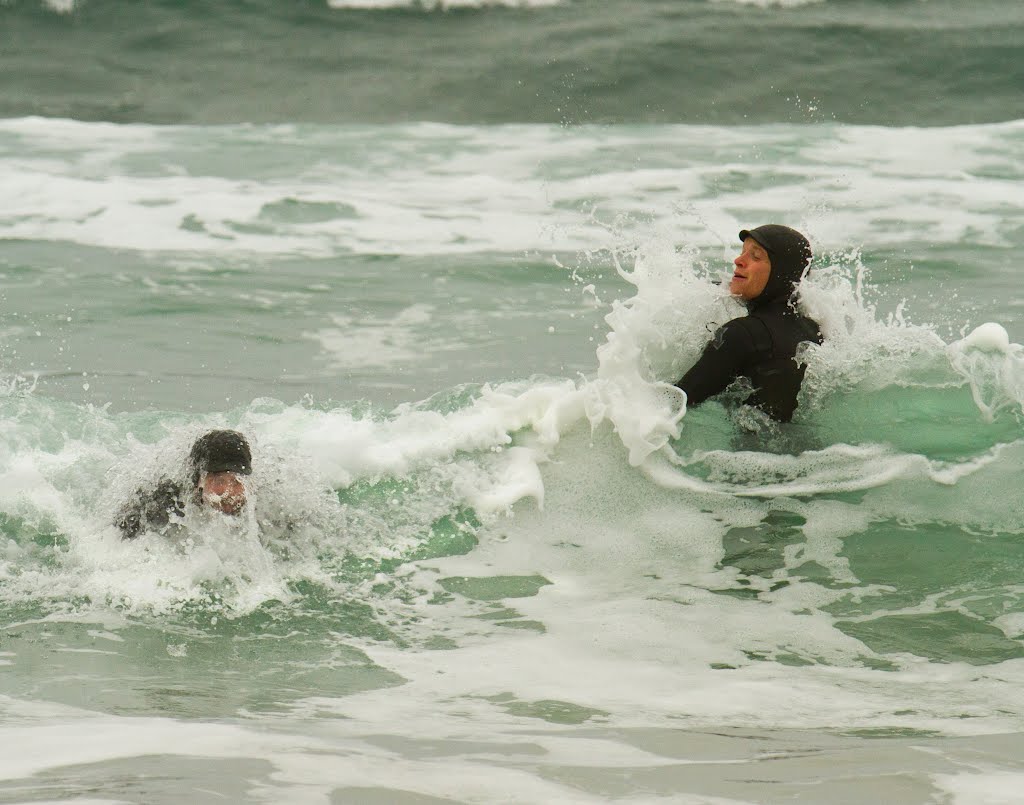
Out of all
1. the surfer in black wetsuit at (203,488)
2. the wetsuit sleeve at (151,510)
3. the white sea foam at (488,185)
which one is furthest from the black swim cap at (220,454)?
the white sea foam at (488,185)

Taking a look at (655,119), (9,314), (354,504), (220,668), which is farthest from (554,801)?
(655,119)

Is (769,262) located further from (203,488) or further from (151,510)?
(151,510)

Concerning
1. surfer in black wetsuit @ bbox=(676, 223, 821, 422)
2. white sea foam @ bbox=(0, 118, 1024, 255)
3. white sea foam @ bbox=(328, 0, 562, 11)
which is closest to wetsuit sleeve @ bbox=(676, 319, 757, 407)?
surfer in black wetsuit @ bbox=(676, 223, 821, 422)

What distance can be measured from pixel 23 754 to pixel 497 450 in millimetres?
3858

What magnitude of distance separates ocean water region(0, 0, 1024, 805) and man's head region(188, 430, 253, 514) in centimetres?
11

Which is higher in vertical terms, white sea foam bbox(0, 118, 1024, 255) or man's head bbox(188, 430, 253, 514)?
white sea foam bbox(0, 118, 1024, 255)

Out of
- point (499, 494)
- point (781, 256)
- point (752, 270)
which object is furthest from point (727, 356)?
point (499, 494)

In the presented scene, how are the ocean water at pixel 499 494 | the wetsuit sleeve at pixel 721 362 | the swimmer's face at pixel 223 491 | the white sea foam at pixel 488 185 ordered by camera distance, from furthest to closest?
1. the white sea foam at pixel 488 185
2. the wetsuit sleeve at pixel 721 362
3. the swimmer's face at pixel 223 491
4. the ocean water at pixel 499 494

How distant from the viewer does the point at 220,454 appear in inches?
258

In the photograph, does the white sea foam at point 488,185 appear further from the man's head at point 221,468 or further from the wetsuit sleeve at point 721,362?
the man's head at point 221,468

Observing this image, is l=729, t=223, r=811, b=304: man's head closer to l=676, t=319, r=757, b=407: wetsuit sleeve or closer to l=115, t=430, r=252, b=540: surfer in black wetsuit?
l=676, t=319, r=757, b=407: wetsuit sleeve

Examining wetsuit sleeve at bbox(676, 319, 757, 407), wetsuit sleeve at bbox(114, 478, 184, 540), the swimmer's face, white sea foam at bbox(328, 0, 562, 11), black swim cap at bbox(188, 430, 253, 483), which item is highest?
white sea foam at bbox(328, 0, 562, 11)

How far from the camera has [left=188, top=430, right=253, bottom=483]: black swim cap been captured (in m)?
6.55

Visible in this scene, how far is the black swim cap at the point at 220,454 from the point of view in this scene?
6555mm
